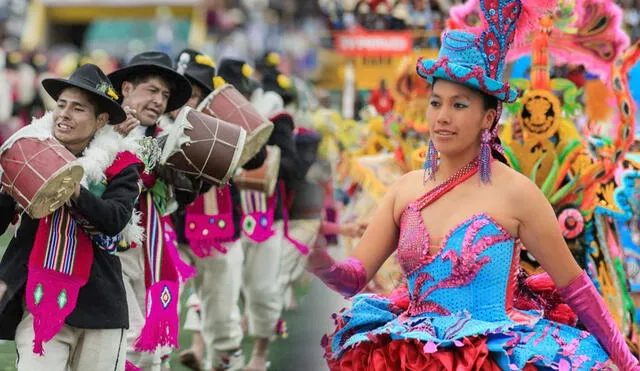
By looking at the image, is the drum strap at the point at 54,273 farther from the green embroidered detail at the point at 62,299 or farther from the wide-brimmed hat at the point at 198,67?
the wide-brimmed hat at the point at 198,67

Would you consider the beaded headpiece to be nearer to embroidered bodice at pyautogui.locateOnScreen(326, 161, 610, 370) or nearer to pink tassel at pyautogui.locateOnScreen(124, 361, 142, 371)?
embroidered bodice at pyautogui.locateOnScreen(326, 161, 610, 370)

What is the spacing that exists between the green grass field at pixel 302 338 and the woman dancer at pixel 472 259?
249 centimetres

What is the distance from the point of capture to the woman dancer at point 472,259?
424 centimetres

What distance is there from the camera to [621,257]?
7461 millimetres

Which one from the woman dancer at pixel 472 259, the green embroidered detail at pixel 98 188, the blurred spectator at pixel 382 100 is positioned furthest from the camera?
the blurred spectator at pixel 382 100

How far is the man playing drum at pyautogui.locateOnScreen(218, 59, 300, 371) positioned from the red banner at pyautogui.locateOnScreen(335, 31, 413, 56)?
9439 millimetres

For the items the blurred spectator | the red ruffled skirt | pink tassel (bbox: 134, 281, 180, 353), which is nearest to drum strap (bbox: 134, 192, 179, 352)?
pink tassel (bbox: 134, 281, 180, 353)

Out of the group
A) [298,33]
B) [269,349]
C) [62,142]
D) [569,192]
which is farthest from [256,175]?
[298,33]

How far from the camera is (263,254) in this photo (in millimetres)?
8547

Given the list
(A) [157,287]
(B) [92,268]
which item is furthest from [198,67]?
(B) [92,268]

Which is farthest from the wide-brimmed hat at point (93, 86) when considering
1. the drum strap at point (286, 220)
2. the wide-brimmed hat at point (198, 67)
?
the drum strap at point (286, 220)

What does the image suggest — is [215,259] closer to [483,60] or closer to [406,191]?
[406,191]

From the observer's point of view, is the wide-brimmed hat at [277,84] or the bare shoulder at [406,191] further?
the wide-brimmed hat at [277,84]

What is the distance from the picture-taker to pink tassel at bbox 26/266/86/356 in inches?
192
